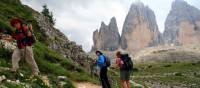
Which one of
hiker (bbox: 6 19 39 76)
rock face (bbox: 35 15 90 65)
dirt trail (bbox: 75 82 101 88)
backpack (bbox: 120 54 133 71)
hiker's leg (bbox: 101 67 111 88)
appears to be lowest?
dirt trail (bbox: 75 82 101 88)

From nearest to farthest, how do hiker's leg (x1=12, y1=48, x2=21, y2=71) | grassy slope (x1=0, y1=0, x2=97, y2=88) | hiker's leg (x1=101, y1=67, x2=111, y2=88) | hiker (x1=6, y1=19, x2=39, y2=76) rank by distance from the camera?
hiker (x1=6, y1=19, x2=39, y2=76) → hiker's leg (x1=12, y1=48, x2=21, y2=71) → grassy slope (x1=0, y1=0, x2=97, y2=88) → hiker's leg (x1=101, y1=67, x2=111, y2=88)

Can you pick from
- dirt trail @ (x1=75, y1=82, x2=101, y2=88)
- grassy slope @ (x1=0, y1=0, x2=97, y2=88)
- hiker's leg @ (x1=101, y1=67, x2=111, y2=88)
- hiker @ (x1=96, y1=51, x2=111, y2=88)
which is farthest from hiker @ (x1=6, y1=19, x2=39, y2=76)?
dirt trail @ (x1=75, y1=82, x2=101, y2=88)

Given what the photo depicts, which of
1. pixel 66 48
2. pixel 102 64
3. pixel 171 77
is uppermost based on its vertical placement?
pixel 66 48

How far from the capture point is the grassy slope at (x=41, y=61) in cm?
2417

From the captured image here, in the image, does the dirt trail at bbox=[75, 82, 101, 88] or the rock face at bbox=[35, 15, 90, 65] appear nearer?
the dirt trail at bbox=[75, 82, 101, 88]

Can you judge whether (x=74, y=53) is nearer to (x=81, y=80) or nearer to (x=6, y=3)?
(x=6, y=3)

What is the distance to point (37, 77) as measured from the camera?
21.6 m

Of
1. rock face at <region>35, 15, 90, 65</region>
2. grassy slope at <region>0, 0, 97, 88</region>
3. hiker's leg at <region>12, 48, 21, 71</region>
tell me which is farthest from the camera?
rock face at <region>35, 15, 90, 65</region>

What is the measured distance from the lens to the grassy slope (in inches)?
952

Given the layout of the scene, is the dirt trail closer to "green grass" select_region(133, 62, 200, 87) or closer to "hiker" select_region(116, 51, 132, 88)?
"hiker" select_region(116, 51, 132, 88)

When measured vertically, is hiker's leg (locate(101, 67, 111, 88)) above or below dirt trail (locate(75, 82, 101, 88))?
above

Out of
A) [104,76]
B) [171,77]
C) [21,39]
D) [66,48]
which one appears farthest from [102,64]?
[171,77]

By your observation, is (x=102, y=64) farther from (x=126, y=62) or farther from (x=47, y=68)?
(x=47, y=68)

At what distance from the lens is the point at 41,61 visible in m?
30.9
